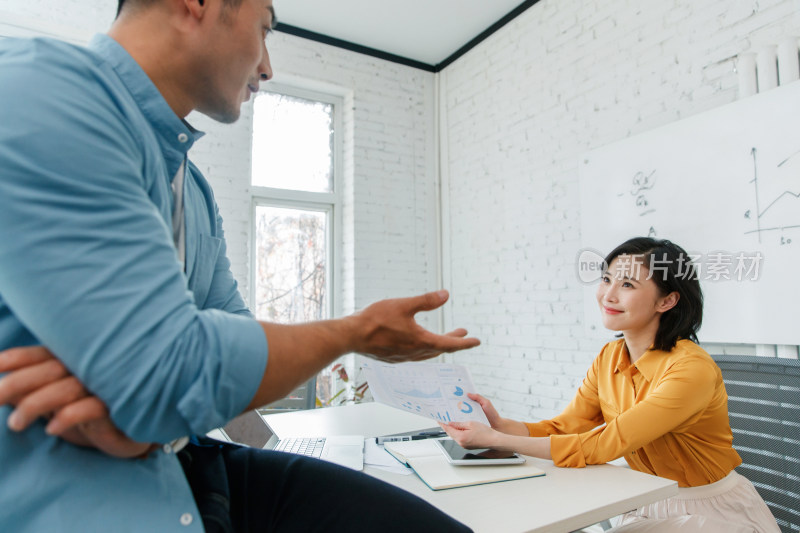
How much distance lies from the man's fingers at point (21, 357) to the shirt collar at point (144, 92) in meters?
0.31

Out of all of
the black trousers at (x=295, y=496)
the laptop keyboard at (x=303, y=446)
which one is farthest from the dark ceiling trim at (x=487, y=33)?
the black trousers at (x=295, y=496)

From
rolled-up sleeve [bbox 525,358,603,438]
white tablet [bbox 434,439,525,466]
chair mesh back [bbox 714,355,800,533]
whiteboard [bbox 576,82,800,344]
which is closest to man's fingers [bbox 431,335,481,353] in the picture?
white tablet [bbox 434,439,525,466]

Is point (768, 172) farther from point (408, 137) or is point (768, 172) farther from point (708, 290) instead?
point (408, 137)

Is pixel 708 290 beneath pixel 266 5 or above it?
beneath

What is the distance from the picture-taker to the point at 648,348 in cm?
159

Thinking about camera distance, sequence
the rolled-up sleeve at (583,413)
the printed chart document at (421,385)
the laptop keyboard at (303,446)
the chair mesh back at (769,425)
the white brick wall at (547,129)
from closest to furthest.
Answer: the printed chart document at (421,385)
the laptop keyboard at (303,446)
the chair mesh back at (769,425)
the rolled-up sleeve at (583,413)
the white brick wall at (547,129)

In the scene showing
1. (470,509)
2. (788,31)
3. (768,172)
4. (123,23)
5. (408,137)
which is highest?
(408,137)

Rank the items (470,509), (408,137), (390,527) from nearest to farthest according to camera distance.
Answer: (390,527)
(470,509)
(408,137)

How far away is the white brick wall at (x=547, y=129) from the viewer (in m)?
2.59

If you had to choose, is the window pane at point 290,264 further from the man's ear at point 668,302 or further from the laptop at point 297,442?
the man's ear at point 668,302

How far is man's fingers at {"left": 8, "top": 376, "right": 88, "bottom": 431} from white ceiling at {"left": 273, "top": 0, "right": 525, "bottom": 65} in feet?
12.2

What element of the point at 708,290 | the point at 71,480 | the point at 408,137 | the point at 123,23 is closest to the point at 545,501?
the point at 71,480

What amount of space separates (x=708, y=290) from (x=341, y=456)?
6.62ft

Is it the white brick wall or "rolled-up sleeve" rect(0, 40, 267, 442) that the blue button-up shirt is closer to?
"rolled-up sleeve" rect(0, 40, 267, 442)
